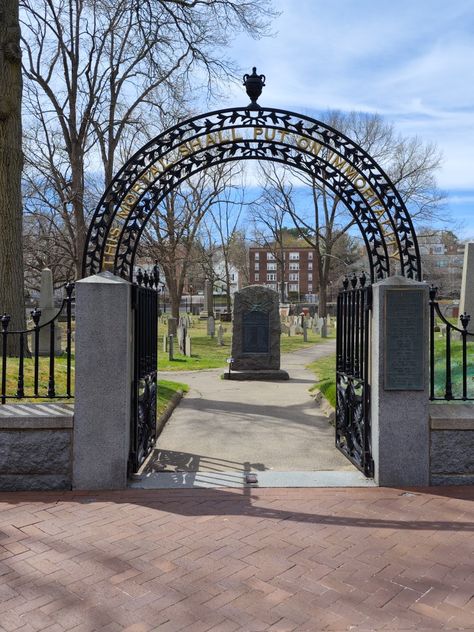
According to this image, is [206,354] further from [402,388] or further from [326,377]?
[402,388]

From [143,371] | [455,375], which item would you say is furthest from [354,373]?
[455,375]

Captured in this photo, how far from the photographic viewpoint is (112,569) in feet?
12.2

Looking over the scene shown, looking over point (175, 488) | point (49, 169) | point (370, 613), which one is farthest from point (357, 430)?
point (49, 169)

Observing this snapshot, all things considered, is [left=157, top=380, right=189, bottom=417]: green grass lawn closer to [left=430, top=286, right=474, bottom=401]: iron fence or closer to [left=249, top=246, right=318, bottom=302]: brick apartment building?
[left=430, top=286, right=474, bottom=401]: iron fence

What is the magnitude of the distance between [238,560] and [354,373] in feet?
9.82

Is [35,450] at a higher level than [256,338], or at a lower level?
lower

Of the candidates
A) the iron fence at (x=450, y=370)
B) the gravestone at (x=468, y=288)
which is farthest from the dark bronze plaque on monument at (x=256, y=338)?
the gravestone at (x=468, y=288)

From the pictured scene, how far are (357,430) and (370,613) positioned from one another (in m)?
3.10

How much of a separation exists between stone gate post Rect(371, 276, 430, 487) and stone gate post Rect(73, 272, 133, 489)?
2.48 metres

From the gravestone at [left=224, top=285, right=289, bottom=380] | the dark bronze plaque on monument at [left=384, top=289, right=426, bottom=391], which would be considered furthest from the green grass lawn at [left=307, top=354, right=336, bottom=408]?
the dark bronze plaque on monument at [left=384, top=289, right=426, bottom=391]

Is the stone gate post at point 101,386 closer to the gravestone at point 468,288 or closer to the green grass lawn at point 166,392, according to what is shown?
the green grass lawn at point 166,392

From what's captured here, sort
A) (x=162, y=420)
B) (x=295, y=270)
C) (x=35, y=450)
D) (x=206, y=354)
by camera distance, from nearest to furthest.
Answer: (x=35, y=450)
(x=162, y=420)
(x=206, y=354)
(x=295, y=270)

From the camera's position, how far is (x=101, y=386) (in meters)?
5.38

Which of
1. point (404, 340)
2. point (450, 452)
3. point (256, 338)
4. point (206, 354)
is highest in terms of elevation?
point (404, 340)
